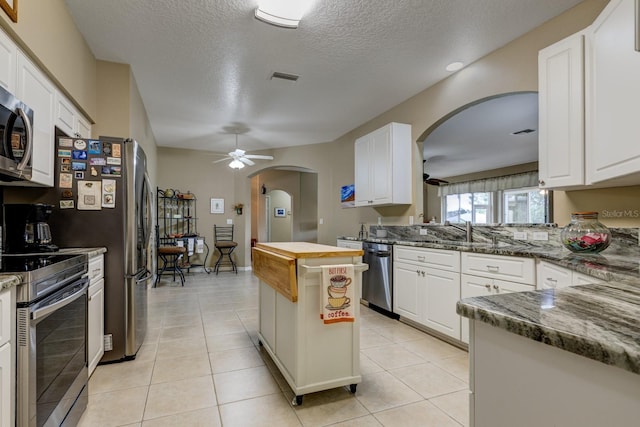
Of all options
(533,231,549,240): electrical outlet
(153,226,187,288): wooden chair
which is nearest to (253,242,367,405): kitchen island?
(533,231,549,240): electrical outlet

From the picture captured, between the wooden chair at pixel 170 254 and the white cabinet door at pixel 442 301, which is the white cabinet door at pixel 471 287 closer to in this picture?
the white cabinet door at pixel 442 301

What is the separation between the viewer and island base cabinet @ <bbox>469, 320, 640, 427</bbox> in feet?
1.77

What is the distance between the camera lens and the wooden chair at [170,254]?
18.9ft

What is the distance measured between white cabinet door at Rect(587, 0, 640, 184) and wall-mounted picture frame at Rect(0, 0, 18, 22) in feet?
10.5

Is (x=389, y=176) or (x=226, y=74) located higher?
(x=226, y=74)

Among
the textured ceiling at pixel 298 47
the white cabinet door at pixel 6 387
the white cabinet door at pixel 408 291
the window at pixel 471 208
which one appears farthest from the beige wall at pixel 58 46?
the window at pixel 471 208

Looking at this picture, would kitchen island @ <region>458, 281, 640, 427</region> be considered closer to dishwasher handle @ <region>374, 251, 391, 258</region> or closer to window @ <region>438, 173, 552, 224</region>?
dishwasher handle @ <region>374, 251, 391, 258</region>

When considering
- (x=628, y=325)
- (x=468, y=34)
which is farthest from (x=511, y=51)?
(x=628, y=325)

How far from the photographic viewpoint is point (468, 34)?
2.86 metres

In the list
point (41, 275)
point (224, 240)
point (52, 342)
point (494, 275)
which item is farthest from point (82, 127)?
point (224, 240)

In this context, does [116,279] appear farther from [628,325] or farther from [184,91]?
[628,325]

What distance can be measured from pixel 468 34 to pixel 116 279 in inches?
144

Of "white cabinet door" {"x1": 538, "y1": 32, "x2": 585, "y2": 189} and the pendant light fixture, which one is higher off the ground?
the pendant light fixture

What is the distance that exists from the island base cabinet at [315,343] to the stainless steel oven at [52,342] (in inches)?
47.4
